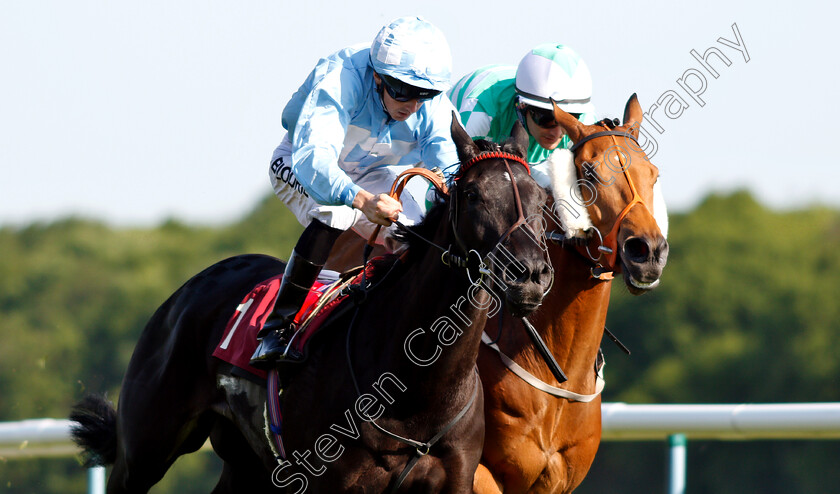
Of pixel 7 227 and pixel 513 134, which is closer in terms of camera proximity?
pixel 513 134

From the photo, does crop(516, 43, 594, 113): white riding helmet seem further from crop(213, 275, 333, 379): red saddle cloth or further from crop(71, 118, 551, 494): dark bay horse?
crop(213, 275, 333, 379): red saddle cloth

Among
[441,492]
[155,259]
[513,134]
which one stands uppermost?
[513,134]

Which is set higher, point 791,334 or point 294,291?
point 294,291

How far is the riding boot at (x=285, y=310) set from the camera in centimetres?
455

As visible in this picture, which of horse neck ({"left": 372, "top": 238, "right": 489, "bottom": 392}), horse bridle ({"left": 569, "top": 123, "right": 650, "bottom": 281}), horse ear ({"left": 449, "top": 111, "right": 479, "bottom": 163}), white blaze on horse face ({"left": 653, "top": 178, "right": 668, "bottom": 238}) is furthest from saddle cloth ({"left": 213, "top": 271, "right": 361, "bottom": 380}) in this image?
white blaze on horse face ({"left": 653, "top": 178, "right": 668, "bottom": 238})

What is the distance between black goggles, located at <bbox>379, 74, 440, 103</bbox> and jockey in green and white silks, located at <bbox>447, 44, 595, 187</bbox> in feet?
2.40

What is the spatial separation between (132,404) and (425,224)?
1.96 meters

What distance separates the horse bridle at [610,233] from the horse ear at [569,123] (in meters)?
0.05

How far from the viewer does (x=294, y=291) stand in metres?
4.63

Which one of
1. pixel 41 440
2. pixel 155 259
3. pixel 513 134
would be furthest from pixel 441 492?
pixel 155 259

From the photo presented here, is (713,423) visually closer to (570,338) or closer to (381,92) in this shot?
(570,338)

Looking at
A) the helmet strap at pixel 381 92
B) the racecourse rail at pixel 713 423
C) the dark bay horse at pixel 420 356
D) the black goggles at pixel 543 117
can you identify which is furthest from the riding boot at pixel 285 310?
the racecourse rail at pixel 713 423

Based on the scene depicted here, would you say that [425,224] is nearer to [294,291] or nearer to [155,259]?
[294,291]

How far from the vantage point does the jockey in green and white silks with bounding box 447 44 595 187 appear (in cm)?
529
